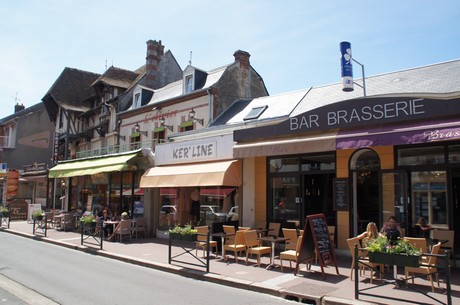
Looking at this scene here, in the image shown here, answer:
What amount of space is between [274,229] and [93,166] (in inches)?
448

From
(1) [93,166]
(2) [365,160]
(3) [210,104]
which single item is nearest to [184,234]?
(2) [365,160]

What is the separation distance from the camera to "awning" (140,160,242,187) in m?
12.3

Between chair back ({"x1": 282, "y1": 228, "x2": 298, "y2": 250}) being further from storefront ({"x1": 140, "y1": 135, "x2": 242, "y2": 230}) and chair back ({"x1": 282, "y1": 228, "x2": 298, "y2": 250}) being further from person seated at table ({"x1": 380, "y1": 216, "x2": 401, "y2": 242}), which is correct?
storefront ({"x1": 140, "y1": 135, "x2": 242, "y2": 230})

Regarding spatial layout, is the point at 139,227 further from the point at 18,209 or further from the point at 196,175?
the point at 18,209

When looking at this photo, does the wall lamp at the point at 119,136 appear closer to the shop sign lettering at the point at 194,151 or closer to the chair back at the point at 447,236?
the shop sign lettering at the point at 194,151

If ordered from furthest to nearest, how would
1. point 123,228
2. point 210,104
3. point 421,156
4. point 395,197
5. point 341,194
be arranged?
point 210,104 → point 123,228 → point 341,194 → point 395,197 → point 421,156

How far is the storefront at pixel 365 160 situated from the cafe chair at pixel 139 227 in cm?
549

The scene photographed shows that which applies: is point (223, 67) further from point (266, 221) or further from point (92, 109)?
point (92, 109)

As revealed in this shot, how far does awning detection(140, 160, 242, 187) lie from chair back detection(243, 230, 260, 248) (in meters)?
2.60

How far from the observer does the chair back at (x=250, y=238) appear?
9591mm

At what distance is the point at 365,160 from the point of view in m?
10.4

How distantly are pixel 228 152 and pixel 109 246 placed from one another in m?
5.31

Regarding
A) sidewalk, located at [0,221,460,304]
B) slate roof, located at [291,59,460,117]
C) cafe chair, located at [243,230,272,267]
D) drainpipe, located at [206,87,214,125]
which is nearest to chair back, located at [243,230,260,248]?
cafe chair, located at [243,230,272,267]

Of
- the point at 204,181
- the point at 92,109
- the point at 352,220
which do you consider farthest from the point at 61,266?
the point at 92,109
